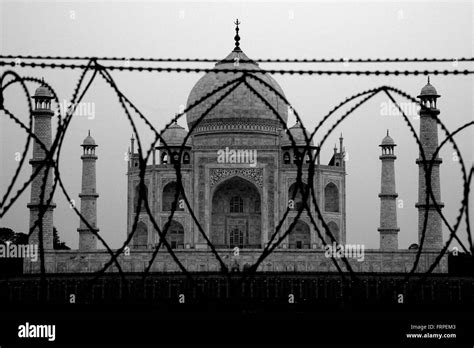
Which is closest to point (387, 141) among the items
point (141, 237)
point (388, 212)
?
point (388, 212)

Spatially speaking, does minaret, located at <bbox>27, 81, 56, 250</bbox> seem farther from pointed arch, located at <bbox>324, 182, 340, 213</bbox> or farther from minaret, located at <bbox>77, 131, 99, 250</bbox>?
pointed arch, located at <bbox>324, 182, 340, 213</bbox>

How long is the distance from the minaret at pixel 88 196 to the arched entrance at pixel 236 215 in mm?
4401

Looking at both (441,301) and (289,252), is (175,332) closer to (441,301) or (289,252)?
(441,301)

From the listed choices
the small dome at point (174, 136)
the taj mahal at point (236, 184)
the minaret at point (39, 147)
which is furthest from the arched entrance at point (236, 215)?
the minaret at point (39, 147)

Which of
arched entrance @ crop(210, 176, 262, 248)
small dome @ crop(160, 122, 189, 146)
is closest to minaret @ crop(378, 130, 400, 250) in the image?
arched entrance @ crop(210, 176, 262, 248)

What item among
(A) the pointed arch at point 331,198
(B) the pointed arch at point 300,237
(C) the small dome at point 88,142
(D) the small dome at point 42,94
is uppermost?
(D) the small dome at point 42,94

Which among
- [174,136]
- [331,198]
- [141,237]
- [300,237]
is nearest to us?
[300,237]

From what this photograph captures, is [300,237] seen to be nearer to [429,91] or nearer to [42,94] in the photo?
[429,91]

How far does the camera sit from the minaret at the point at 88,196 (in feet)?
111

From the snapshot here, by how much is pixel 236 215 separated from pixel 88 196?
5.53 meters

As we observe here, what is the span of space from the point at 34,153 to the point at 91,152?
3986 millimetres

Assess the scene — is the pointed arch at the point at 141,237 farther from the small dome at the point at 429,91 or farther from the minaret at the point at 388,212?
the small dome at the point at 429,91

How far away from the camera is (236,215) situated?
1439 inches

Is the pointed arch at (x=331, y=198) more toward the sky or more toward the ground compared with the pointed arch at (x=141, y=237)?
more toward the sky
